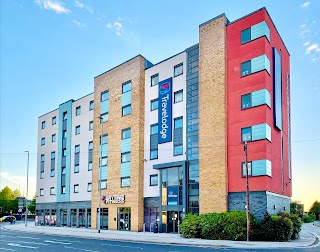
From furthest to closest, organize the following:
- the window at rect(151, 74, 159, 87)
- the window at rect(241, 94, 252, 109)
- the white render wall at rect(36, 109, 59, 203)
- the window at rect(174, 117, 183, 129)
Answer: the white render wall at rect(36, 109, 59, 203) → the window at rect(151, 74, 159, 87) → the window at rect(174, 117, 183, 129) → the window at rect(241, 94, 252, 109)

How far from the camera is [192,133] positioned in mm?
38156

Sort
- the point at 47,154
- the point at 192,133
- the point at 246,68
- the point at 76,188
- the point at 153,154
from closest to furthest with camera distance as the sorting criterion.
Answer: the point at 246,68 < the point at 192,133 < the point at 153,154 < the point at 76,188 < the point at 47,154

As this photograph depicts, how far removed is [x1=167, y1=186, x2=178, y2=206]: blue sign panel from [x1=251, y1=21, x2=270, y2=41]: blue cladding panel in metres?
17.1

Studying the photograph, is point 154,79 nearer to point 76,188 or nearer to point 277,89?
point 277,89

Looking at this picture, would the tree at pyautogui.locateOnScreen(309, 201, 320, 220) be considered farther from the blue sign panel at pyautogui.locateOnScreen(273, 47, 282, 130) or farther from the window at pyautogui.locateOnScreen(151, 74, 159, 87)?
Answer: the window at pyautogui.locateOnScreen(151, 74, 159, 87)

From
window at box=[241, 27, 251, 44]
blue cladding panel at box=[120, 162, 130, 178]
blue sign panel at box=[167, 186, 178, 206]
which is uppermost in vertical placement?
window at box=[241, 27, 251, 44]

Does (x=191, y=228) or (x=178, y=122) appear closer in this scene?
(x=191, y=228)

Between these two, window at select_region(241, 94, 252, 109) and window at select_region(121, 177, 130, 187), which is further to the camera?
window at select_region(121, 177, 130, 187)

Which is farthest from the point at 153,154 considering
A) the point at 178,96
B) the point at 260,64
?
the point at 260,64

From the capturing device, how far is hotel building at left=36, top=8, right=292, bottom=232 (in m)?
33.4

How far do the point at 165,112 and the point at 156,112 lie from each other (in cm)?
172

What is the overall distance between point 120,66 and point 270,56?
20581 mm

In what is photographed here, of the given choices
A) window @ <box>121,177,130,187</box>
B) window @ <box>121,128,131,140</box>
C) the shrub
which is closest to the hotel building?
window @ <box>121,177,130,187</box>

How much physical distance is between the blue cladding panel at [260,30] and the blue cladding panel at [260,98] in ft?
17.5
